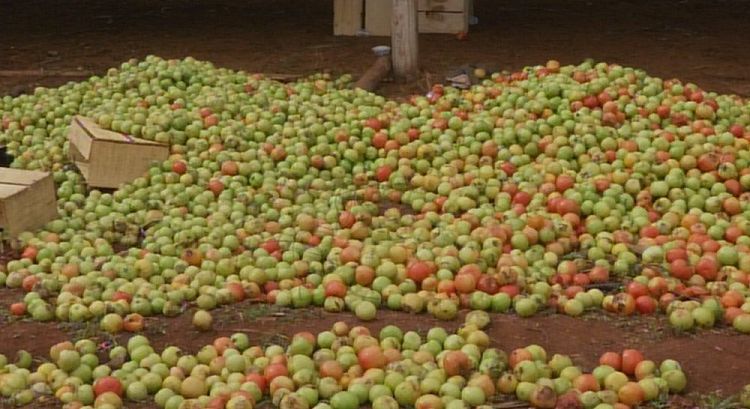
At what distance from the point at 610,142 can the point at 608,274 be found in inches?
61.6

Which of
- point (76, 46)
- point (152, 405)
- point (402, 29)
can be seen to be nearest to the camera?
point (152, 405)

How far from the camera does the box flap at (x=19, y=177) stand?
568cm

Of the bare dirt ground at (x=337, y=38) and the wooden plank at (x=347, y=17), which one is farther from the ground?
the wooden plank at (x=347, y=17)

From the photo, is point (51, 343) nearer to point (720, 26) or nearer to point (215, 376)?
Result: point (215, 376)

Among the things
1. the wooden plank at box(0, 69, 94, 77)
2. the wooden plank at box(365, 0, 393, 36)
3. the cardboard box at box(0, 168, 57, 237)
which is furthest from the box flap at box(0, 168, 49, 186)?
the wooden plank at box(365, 0, 393, 36)

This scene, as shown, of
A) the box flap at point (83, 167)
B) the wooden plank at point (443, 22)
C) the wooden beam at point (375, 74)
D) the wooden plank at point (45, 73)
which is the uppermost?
the wooden plank at point (443, 22)

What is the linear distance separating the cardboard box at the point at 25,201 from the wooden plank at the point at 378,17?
595 centimetres

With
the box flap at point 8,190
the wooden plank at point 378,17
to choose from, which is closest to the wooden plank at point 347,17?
the wooden plank at point 378,17

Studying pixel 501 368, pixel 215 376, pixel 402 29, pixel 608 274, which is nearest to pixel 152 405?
pixel 215 376

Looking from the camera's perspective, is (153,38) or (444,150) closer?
(444,150)

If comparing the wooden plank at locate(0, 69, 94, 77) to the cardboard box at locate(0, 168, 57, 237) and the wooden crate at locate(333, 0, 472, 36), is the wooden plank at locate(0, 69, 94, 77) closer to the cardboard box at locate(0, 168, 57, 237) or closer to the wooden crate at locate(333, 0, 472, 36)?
the wooden crate at locate(333, 0, 472, 36)

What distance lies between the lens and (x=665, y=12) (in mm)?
12547

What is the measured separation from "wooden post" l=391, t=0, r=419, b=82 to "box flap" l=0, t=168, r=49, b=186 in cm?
416

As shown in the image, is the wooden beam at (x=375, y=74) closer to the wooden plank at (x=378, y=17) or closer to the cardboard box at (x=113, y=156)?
the wooden plank at (x=378, y=17)
